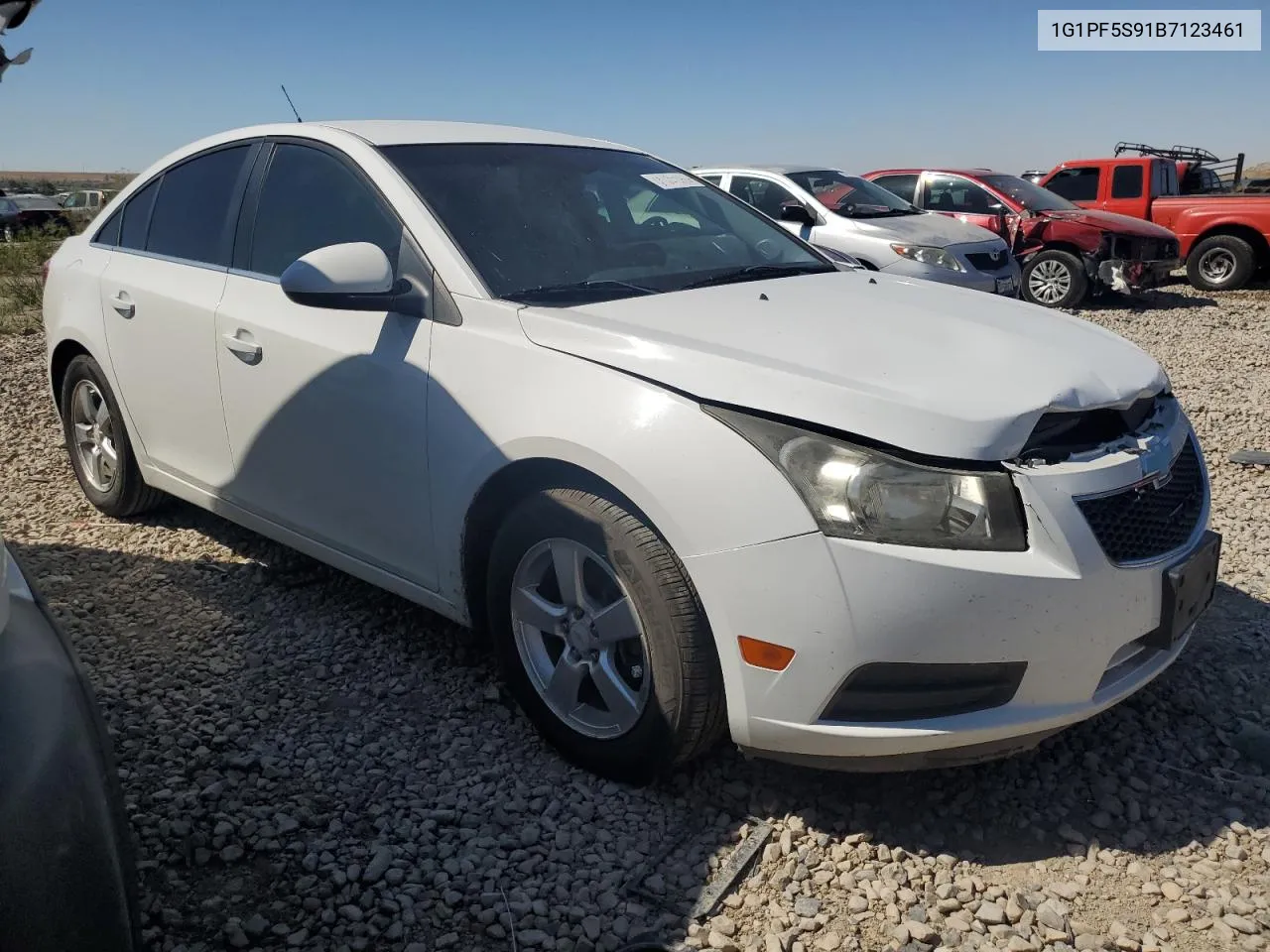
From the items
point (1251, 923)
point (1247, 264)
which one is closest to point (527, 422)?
point (1251, 923)

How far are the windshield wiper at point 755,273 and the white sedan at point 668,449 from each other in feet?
0.06

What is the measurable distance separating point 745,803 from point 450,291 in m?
1.58

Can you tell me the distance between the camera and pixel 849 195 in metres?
10.6

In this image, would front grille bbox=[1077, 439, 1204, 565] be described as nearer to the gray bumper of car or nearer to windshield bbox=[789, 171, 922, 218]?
the gray bumper of car

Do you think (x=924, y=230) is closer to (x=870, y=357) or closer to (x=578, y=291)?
(x=578, y=291)

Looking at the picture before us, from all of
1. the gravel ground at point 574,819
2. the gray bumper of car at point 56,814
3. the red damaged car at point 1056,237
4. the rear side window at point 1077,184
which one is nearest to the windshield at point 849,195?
the red damaged car at point 1056,237

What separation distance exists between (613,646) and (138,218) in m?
2.96

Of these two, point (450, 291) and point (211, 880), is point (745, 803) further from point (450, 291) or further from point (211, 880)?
point (450, 291)

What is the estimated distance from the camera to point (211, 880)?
8.02ft

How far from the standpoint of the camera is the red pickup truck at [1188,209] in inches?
532

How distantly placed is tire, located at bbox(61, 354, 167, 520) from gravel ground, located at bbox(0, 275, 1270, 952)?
901 millimetres

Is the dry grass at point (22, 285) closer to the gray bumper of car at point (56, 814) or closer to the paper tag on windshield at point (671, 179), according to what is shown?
the paper tag on windshield at point (671, 179)

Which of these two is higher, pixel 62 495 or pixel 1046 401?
pixel 1046 401

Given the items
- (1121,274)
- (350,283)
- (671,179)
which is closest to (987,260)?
(1121,274)
